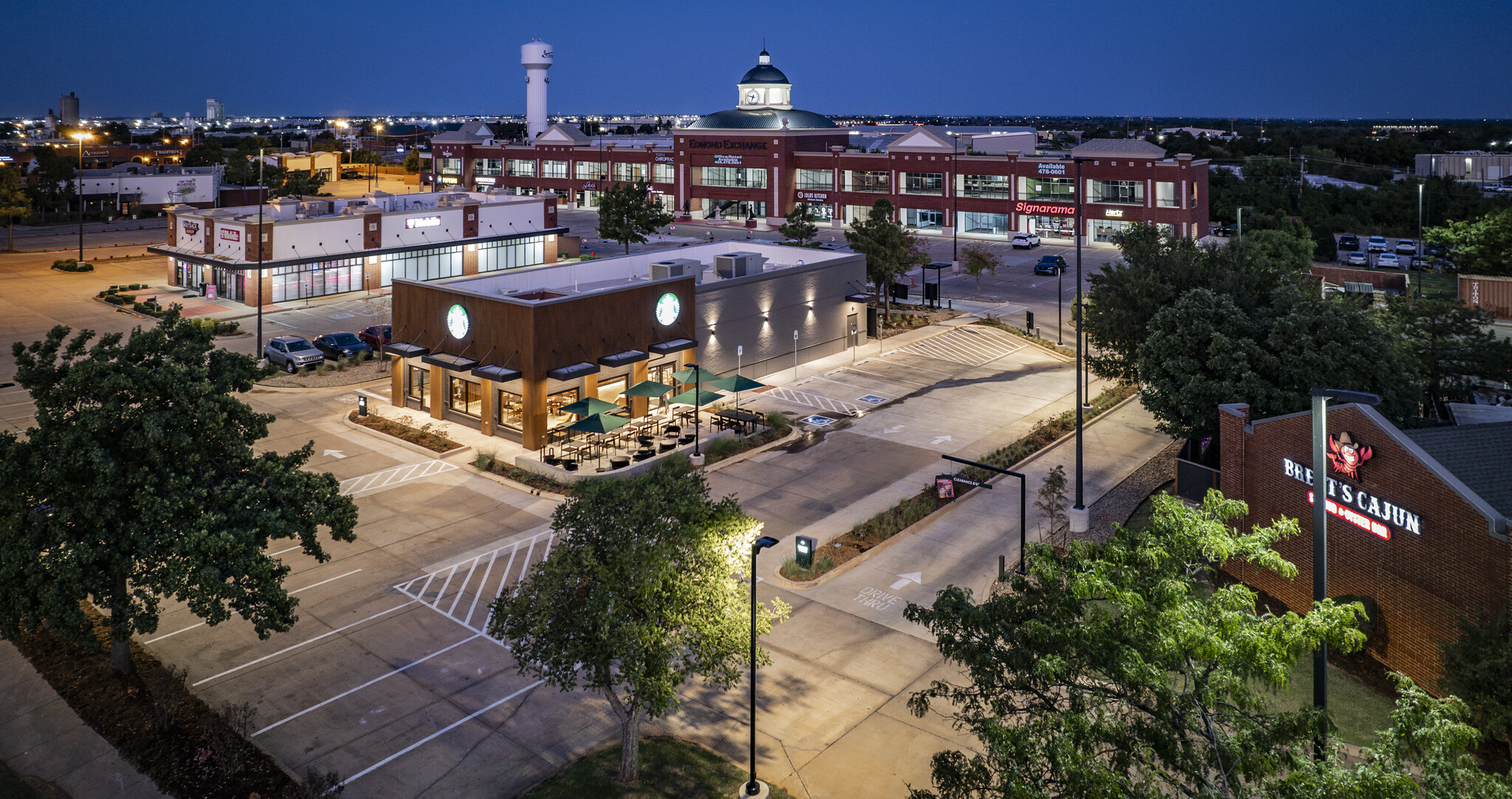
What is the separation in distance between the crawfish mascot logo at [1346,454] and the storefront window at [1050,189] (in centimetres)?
7515

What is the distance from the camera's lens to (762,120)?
4311 inches

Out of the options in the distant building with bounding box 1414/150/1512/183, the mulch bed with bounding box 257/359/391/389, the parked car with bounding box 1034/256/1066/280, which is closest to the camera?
the mulch bed with bounding box 257/359/391/389

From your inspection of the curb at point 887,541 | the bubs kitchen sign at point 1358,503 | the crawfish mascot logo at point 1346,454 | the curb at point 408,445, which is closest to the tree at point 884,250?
the curb at point 887,541

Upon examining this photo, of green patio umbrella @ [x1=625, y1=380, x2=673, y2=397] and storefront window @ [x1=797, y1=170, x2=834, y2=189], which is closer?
green patio umbrella @ [x1=625, y1=380, x2=673, y2=397]

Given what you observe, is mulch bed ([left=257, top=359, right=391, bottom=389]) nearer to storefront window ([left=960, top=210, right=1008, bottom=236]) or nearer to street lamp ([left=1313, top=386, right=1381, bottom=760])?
street lamp ([left=1313, top=386, right=1381, bottom=760])

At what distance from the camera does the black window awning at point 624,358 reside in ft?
126

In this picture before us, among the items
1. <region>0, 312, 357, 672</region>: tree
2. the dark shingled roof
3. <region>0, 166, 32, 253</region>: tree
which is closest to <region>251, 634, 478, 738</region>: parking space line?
<region>0, 312, 357, 672</region>: tree

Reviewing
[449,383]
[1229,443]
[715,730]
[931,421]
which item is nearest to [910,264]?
[931,421]

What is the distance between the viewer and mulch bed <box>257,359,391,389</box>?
45.3 meters

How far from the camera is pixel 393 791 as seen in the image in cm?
1719

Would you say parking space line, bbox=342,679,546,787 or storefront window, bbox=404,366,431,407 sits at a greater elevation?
storefront window, bbox=404,366,431,407

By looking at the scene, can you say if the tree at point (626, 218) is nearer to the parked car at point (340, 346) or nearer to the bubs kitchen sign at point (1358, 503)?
the parked car at point (340, 346)

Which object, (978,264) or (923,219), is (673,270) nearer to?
(978,264)

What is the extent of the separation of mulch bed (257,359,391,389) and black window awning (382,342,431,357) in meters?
6.37
